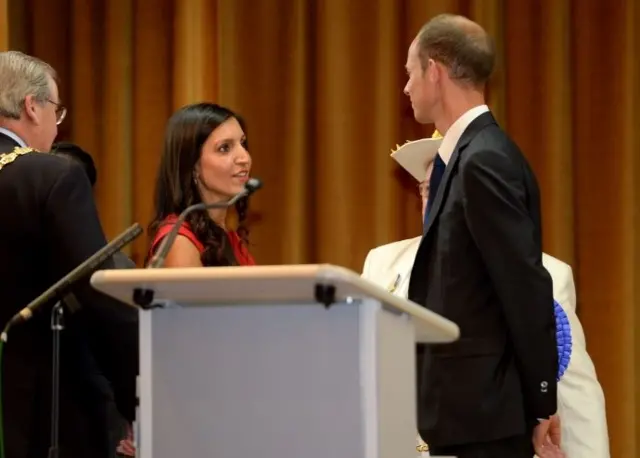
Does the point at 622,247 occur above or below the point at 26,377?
above

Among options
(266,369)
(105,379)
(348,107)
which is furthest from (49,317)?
(348,107)

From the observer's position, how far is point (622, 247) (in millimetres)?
3908

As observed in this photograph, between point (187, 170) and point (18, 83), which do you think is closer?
point (18, 83)

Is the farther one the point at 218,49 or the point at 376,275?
the point at 218,49

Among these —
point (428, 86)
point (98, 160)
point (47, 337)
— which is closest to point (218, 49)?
point (98, 160)

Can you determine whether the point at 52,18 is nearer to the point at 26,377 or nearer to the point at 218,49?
the point at 218,49

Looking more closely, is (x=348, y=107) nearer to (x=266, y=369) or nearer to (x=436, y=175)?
(x=436, y=175)

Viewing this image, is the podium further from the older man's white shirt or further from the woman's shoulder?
the older man's white shirt

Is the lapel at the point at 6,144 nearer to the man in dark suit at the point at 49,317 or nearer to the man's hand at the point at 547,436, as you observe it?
the man in dark suit at the point at 49,317

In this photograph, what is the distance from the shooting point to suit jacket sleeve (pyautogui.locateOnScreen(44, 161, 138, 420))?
2.35 metres

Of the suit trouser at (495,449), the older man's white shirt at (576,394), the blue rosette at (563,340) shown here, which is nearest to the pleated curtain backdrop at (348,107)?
the older man's white shirt at (576,394)

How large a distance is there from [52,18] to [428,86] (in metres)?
2.24

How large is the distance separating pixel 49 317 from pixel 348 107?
1988 mm

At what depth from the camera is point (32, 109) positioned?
256cm
